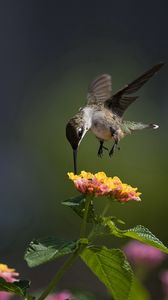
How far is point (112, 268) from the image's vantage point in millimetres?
1447

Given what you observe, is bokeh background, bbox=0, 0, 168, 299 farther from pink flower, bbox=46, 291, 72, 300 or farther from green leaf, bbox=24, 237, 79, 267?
green leaf, bbox=24, 237, 79, 267

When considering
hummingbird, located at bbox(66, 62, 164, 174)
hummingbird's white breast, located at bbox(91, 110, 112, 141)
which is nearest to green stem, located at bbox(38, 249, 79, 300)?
hummingbird, located at bbox(66, 62, 164, 174)

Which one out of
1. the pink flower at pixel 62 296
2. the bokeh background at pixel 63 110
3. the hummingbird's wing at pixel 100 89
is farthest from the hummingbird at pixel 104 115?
the bokeh background at pixel 63 110

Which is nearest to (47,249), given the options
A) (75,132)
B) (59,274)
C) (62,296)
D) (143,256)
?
(59,274)

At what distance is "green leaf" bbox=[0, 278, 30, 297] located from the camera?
1360mm

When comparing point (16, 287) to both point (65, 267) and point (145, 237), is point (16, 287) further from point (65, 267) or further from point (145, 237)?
point (145, 237)

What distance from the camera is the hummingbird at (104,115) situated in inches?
81.5

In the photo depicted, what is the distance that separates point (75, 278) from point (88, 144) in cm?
95

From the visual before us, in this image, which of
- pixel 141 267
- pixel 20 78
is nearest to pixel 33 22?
pixel 20 78

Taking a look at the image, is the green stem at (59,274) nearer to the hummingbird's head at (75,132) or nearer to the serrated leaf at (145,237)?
the serrated leaf at (145,237)

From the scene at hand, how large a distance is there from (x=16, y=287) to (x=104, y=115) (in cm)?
104

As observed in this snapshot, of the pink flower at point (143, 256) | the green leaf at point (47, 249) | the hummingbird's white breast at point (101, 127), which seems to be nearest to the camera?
the green leaf at point (47, 249)

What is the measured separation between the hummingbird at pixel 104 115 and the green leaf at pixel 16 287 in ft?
1.92

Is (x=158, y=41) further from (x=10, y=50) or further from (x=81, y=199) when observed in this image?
(x=81, y=199)
